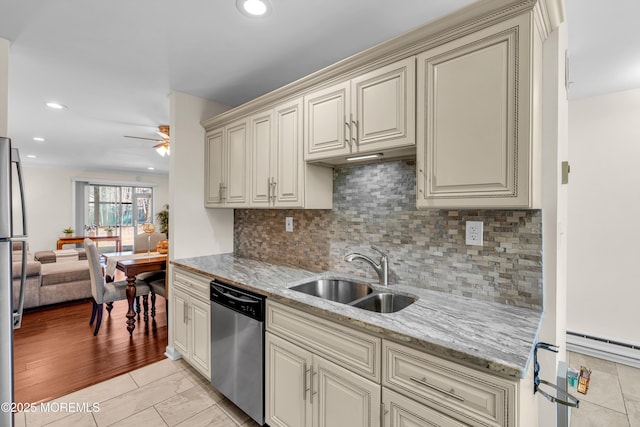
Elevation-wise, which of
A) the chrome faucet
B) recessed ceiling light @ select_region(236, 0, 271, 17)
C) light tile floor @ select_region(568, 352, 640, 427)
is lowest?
light tile floor @ select_region(568, 352, 640, 427)

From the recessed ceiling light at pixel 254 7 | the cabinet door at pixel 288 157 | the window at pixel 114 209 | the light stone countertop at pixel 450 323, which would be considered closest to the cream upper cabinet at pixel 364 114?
the cabinet door at pixel 288 157

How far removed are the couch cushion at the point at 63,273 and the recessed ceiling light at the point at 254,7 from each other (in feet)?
15.3

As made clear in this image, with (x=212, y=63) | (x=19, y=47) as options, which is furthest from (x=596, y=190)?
(x=19, y=47)

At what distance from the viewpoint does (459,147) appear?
1356 mm

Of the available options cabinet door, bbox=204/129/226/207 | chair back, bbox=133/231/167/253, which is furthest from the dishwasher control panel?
chair back, bbox=133/231/167/253

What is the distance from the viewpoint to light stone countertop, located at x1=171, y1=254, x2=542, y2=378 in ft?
3.28

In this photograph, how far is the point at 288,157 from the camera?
217cm

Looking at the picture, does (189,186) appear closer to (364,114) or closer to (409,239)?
(364,114)

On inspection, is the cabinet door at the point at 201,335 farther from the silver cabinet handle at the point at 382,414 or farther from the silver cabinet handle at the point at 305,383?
the silver cabinet handle at the point at 382,414

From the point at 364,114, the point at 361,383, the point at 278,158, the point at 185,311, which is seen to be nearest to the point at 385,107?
the point at 364,114

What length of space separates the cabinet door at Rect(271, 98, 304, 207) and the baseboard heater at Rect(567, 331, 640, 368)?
3.17 meters

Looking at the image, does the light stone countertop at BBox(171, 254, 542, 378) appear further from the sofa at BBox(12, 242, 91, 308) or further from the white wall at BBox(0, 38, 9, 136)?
the sofa at BBox(12, 242, 91, 308)

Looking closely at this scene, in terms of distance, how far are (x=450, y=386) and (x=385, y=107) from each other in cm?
133

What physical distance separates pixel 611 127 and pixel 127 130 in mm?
5563
